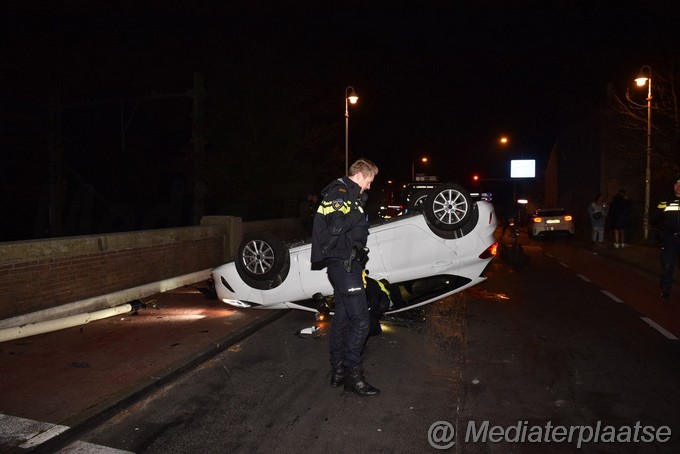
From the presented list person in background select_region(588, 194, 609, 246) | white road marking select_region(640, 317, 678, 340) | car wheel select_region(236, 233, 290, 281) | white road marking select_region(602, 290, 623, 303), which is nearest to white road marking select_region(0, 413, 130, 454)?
car wheel select_region(236, 233, 290, 281)

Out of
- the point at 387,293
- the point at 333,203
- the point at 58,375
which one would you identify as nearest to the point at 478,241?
the point at 387,293

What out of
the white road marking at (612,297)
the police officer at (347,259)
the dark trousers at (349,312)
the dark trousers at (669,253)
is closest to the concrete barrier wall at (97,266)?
the police officer at (347,259)

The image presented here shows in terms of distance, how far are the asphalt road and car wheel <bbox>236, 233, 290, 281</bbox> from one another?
2.62 feet

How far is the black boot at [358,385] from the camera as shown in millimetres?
4727

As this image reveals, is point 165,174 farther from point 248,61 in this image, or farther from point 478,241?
point 478,241

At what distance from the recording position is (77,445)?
3.86 m

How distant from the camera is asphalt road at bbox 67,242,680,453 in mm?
3895

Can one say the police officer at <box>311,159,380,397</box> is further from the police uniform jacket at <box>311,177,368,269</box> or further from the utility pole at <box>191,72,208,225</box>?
the utility pole at <box>191,72,208,225</box>

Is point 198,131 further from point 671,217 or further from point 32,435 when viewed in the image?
point 32,435

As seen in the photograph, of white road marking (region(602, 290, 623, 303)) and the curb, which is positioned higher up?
the curb

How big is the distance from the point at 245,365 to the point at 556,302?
5654 millimetres

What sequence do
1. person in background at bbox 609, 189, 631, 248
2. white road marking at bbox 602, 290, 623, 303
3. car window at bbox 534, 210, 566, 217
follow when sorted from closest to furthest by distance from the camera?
1. white road marking at bbox 602, 290, 623, 303
2. person in background at bbox 609, 189, 631, 248
3. car window at bbox 534, 210, 566, 217

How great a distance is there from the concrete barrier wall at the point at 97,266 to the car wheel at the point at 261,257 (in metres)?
2.37

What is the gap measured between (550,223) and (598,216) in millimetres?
3395
